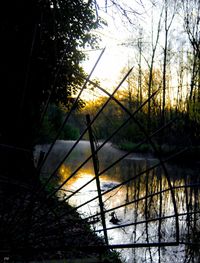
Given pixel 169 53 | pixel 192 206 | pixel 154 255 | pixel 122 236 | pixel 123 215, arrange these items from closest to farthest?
1. pixel 154 255
2. pixel 122 236
3. pixel 123 215
4. pixel 192 206
5. pixel 169 53

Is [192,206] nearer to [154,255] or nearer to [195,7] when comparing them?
[154,255]

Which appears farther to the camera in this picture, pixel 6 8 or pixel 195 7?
pixel 195 7

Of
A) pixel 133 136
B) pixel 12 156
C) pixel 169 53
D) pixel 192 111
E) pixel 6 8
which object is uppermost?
pixel 169 53

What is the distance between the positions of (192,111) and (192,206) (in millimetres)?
9662

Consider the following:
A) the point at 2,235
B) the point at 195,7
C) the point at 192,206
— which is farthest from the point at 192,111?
the point at 2,235

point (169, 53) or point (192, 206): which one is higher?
point (169, 53)

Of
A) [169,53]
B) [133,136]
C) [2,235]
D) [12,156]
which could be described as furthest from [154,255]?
[133,136]

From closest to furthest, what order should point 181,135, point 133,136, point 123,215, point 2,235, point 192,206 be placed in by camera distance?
1. point 2,235
2. point 123,215
3. point 192,206
4. point 181,135
5. point 133,136

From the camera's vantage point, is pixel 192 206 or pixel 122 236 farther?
pixel 192 206

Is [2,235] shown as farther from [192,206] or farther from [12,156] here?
[192,206]

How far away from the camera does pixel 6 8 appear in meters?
7.29

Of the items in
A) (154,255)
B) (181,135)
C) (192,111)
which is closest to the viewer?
(154,255)

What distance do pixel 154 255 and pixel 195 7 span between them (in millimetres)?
18984

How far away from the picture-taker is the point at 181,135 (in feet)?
72.7
